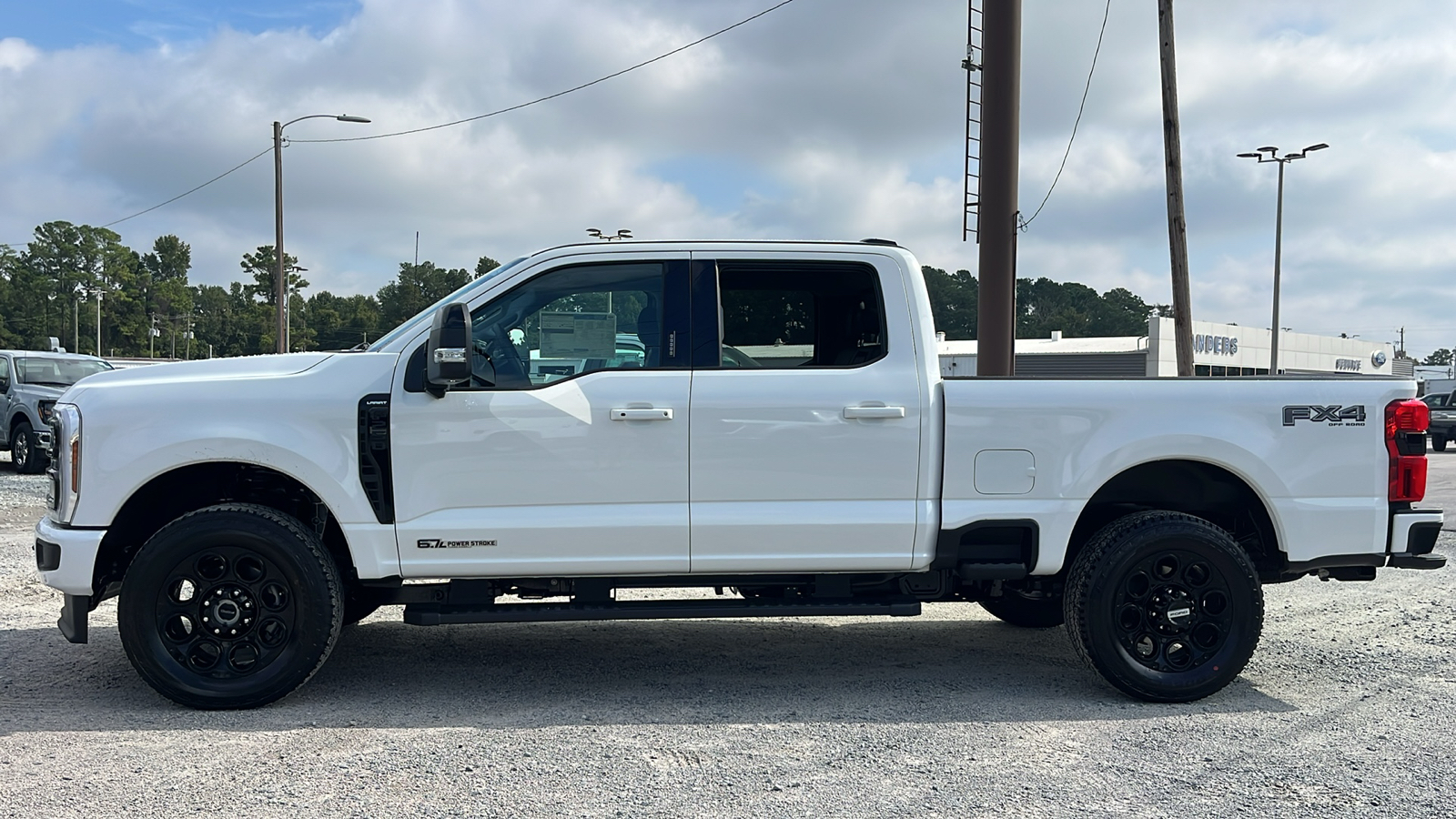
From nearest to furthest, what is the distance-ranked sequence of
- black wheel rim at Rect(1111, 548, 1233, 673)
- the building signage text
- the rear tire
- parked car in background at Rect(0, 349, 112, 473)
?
black wheel rim at Rect(1111, 548, 1233, 673)
the rear tire
parked car in background at Rect(0, 349, 112, 473)
the building signage text

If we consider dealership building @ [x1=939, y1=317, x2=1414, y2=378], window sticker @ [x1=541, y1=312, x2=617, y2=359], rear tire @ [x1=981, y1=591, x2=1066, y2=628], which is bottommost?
rear tire @ [x1=981, y1=591, x2=1066, y2=628]

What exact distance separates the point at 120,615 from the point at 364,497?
3.69ft

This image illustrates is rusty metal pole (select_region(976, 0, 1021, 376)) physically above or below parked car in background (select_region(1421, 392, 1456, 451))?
above

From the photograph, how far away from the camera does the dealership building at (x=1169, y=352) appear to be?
158ft

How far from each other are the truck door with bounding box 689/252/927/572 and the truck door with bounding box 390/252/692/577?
15 cm

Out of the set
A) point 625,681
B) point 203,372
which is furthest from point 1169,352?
point 203,372

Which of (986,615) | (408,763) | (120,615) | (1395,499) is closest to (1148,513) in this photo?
(1395,499)

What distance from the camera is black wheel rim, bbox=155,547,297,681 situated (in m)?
4.84

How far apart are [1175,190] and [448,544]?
43.8 ft

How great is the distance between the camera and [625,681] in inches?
215

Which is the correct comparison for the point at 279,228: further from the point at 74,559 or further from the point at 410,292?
the point at 74,559

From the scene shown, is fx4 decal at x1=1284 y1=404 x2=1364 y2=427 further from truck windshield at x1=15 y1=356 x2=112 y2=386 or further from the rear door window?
truck windshield at x1=15 y1=356 x2=112 y2=386

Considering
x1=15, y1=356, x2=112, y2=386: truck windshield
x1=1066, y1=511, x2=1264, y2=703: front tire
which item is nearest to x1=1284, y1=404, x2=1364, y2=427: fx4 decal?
x1=1066, y1=511, x2=1264, y2=703: front tire

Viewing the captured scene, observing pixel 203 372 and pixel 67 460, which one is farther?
pixel 203 372
